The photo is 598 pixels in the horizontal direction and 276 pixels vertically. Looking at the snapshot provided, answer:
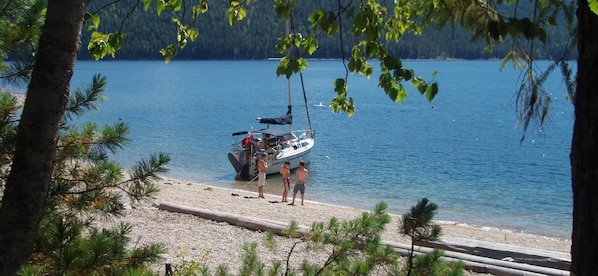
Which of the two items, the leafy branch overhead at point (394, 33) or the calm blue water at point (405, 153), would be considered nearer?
the leafy branch overhead at point (394, 33)

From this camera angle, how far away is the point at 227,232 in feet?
31.8

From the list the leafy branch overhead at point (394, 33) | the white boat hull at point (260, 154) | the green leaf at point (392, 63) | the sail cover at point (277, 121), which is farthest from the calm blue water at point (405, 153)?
the sail cover at point (277, 121)

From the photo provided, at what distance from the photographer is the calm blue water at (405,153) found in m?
20.3

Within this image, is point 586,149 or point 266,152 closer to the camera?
point 586,149

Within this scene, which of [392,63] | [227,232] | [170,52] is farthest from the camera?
[227,232]

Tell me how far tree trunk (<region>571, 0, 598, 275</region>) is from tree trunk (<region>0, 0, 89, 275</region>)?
2.17 meters

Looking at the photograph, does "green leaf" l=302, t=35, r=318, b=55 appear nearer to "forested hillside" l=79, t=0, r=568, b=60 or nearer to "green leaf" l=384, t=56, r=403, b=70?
"green leaf" l=384, t=56, r=403, b=70

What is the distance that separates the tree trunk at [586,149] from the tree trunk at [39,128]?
2.17 metres

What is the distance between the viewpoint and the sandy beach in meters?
7.99

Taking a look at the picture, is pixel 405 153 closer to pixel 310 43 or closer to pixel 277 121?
pixel 277 121

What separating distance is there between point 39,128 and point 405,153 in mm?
29590

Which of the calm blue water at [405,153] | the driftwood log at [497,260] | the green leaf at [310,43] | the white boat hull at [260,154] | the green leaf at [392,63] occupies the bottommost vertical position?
the calm blue water at [405,153]

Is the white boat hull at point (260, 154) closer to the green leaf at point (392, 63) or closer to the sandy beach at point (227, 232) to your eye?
the sandy beach at point (227, 232)

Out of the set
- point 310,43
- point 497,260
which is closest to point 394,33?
point 310,43
